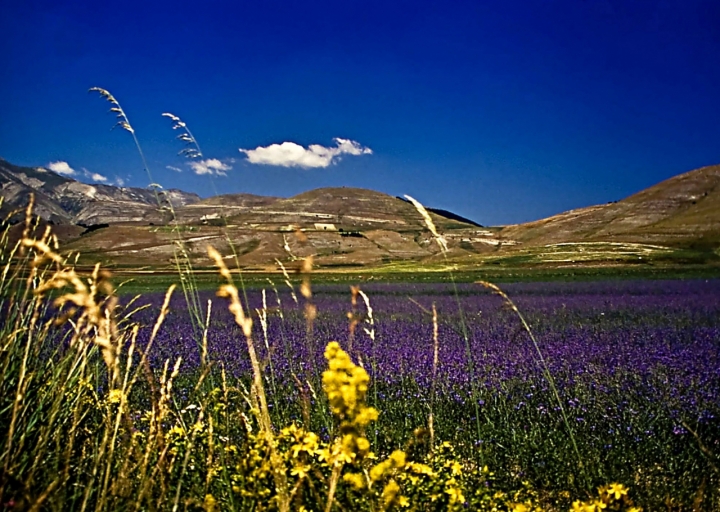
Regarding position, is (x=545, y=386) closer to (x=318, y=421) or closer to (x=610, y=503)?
(x=318, y=421)

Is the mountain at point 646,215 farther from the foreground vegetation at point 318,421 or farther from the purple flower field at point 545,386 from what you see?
the foreground vegetation at point 318,421

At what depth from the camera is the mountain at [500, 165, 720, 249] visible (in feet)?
333

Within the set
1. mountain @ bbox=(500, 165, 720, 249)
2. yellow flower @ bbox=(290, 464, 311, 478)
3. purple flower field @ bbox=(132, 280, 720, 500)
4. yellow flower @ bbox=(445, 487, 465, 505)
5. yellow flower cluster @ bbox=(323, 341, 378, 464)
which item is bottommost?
purple flower field @ bbox=(132, 280, 720, 500)

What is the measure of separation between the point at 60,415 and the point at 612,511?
9.90ft

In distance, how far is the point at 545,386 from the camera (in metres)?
7.94

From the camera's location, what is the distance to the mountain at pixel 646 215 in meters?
101

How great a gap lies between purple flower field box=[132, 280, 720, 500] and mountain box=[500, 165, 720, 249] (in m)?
86.3

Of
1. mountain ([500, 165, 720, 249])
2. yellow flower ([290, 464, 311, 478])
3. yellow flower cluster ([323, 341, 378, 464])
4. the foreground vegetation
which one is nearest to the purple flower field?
the foreground vegetation

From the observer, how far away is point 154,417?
241 cm

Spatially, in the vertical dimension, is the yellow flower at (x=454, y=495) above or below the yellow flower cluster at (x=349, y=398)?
below

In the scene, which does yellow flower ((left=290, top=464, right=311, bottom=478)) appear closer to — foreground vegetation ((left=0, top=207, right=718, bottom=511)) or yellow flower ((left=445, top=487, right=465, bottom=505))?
foreground vegetation ((left=0, top=207, right=718, bottom=511))

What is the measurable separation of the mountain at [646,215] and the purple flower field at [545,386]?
283 feet

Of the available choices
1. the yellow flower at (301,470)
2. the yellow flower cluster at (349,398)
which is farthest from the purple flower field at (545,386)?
the yellow flower at (301,470)

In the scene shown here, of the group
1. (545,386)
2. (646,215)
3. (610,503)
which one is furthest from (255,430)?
(646,215)
